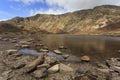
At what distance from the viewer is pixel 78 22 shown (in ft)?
541

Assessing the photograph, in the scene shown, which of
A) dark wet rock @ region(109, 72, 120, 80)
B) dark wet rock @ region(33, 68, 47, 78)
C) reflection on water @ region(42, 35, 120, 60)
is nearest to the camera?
dark wet rock @ region(33, 68, 47, 78)

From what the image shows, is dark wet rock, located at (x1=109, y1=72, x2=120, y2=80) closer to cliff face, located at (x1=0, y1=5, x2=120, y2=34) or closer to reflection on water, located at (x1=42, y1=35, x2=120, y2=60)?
reflection on water, located at (x1=42, y1=35, x2=120, y2=60)

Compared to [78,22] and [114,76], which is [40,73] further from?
[78,22]

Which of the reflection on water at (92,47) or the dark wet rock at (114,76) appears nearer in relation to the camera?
the dark wet rock at (114,76)

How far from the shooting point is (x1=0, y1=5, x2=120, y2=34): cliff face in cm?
14396

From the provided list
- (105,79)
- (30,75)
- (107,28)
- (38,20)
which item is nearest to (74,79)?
(105,79)

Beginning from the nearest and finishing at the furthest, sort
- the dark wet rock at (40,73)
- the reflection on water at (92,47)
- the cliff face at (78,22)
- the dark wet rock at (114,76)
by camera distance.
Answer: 1. the dark wet rock at (40,73)
2. the dark wet rock at (114,76)
3. the reflection on water at (92,47)
4. the cliff face at (78,22)

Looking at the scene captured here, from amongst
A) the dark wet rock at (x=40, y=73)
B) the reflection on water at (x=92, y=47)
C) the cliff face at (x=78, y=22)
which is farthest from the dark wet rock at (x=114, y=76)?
the cliff face at (x=78, y=22)

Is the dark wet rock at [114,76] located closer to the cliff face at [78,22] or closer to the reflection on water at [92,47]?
the reflection on water at [92,47]

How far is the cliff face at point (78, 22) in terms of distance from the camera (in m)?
144

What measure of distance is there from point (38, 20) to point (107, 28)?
8278 cm

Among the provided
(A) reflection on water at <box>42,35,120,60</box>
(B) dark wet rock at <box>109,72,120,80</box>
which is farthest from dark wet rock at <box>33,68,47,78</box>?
(A) reflection on water at <box>42,35,120,60</box>

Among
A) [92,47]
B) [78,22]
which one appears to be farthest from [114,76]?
[78,22]

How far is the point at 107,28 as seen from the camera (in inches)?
5507
